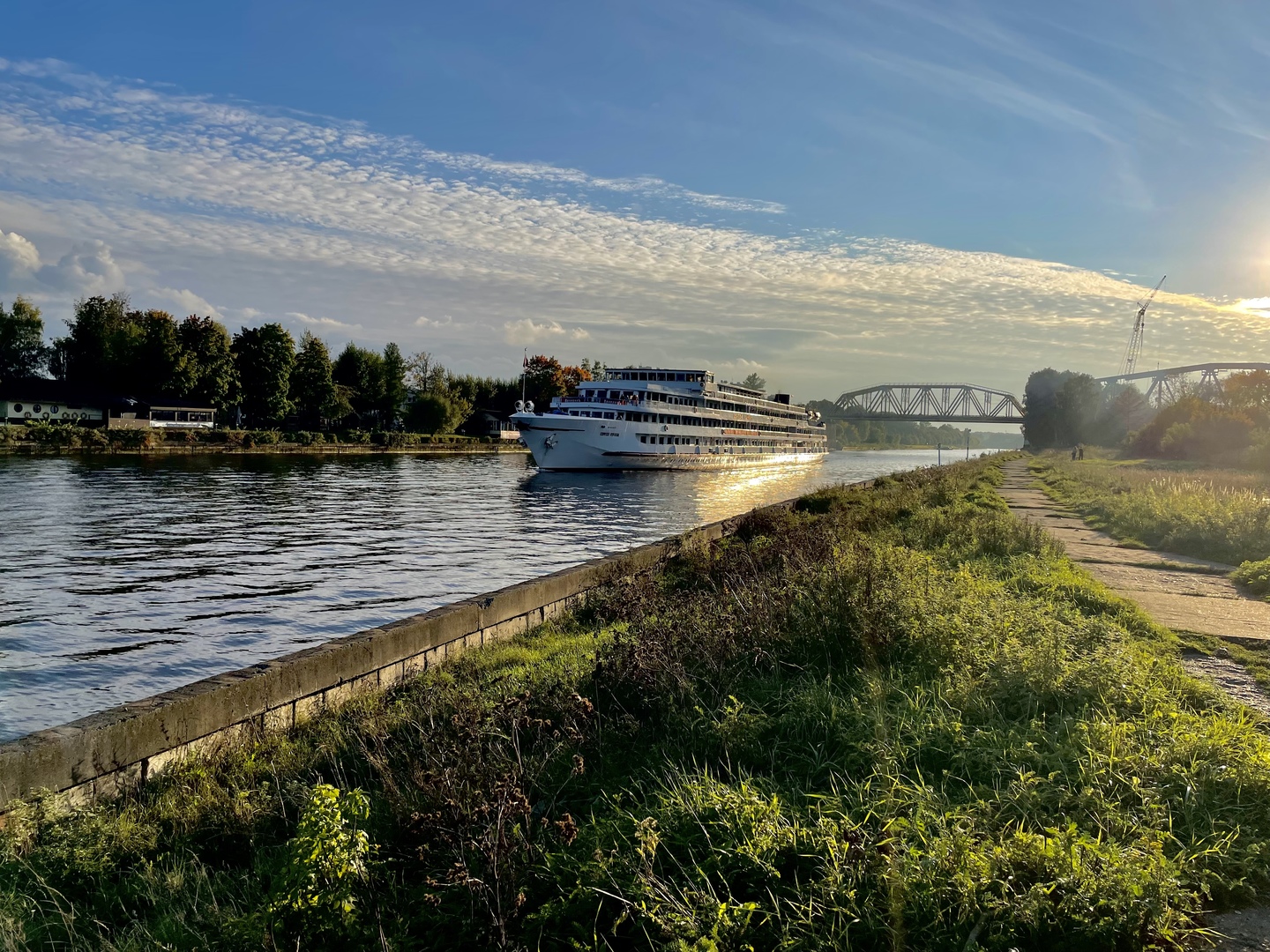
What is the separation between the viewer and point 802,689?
22.7 ft

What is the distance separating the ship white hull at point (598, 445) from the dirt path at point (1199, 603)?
47.3 metres

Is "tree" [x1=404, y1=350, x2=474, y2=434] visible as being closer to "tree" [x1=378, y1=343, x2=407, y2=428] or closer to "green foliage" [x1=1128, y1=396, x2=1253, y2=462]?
"tree" [x1=378, y1=343, x2=407, y2=428]

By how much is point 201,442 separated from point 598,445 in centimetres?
3532

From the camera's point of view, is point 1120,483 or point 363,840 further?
point 1120,483

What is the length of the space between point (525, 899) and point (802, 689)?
3.36 meters

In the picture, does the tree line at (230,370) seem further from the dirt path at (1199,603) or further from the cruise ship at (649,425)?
the dirt path at (1199,603)

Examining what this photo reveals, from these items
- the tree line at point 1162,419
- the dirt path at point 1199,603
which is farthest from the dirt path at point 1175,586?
the tree line at point 1162,419

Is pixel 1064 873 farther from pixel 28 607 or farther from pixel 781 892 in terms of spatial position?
pixel 28 607

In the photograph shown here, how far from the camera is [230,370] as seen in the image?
8806 cm

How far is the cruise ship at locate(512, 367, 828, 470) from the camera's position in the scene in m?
68.1

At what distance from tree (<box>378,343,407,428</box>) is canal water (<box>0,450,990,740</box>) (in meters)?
58.4

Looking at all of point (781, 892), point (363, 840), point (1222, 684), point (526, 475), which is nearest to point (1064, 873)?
point (781, 892)

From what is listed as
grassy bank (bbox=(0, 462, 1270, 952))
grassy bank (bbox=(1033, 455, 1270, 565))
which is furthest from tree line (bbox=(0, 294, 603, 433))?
grassy bank (bbox=(0, 462, 1270, 952))

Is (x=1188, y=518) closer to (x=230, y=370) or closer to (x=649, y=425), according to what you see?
(x=649, y=425)
